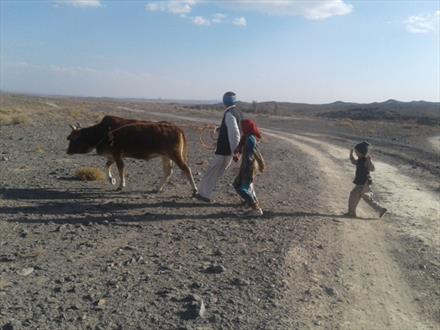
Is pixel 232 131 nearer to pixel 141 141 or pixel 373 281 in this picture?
pixel 141 141

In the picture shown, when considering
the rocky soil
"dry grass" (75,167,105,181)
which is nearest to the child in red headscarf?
the rocky soil

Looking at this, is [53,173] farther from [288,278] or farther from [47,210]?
[288,278]

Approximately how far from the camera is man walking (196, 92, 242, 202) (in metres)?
9.90

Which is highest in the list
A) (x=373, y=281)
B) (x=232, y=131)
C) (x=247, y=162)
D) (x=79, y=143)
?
(x=232, y=131)

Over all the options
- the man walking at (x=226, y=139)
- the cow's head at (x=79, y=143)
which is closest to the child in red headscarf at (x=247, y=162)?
the man walking at (x=226, y=139)

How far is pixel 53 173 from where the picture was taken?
13.5 m

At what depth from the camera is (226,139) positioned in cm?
1008

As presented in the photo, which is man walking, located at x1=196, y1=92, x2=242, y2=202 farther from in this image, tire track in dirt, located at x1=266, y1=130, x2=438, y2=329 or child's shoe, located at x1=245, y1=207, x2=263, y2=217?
tire track in dirt, located at x1=266, y1=130, x2=438, y2=329

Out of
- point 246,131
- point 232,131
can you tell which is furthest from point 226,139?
point 246,131

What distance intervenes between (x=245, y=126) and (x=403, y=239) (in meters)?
3.45

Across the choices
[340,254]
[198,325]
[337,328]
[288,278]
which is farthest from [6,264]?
[340,254]

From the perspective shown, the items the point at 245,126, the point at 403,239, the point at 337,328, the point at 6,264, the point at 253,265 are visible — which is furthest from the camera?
the point at 245,126

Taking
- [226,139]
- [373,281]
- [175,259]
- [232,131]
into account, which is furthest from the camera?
[226,139]

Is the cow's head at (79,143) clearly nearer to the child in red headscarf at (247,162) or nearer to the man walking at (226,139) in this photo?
the man walking at (226,139)
